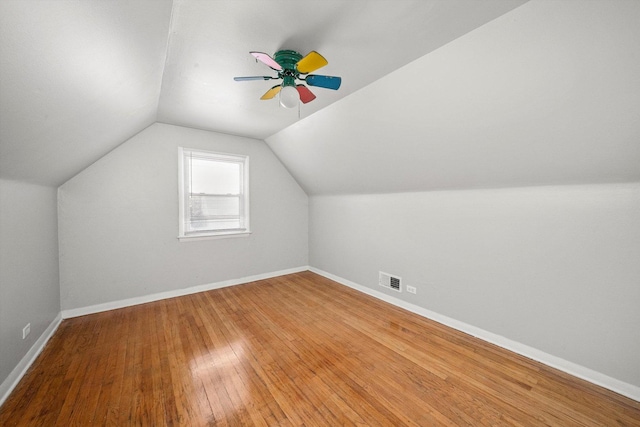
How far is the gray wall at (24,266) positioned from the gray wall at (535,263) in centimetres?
386

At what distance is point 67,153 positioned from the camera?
89.8 inches

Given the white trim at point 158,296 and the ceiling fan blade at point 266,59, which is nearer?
the ceiling fan blade at point 266,59

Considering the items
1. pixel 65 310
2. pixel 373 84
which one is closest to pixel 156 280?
pixel 65 310

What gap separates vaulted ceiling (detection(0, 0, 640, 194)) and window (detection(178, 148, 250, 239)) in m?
1.17

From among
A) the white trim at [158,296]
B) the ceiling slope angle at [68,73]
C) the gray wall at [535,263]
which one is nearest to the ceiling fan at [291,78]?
the ceiling slope angle at [68,73]

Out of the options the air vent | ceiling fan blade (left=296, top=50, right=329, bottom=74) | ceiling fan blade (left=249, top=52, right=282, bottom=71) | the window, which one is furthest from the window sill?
ceiling fan blade (left=296, top=50, right=329, bottom=74)

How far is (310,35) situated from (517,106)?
5.41 ft

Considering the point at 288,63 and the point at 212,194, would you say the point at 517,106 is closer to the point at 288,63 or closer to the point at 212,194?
the point at 288,63

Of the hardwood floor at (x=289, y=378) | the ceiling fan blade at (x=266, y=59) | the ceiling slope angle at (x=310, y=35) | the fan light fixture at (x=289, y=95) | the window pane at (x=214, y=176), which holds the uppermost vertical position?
the ceiling slope angle at (x=310, y=35)

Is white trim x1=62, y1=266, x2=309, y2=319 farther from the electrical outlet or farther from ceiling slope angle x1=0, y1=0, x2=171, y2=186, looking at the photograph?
ceiling slope angle x1=0, y1=0, x2=171, y2=186

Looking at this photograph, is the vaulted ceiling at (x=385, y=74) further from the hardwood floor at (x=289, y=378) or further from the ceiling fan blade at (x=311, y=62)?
the hardwood floor at (x=289, y=378)

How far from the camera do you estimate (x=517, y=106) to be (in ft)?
6.01

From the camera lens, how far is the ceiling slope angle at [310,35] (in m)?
1.48

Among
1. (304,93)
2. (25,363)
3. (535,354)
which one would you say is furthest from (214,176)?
(535,354)
